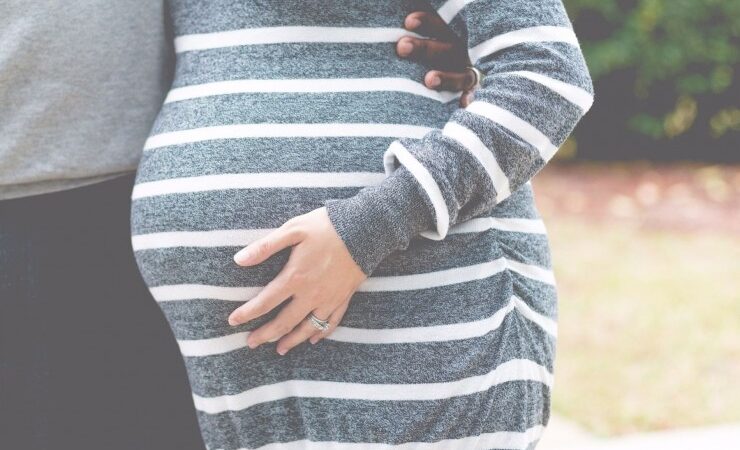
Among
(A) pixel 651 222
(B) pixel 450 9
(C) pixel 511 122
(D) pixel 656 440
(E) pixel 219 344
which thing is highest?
(B) pixel 450 9

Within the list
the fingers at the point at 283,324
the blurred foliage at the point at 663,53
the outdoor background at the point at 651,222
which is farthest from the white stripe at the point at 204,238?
the blurred foliage at the point at 663,53

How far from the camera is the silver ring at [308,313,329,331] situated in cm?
143

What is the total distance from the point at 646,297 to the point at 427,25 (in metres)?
3.32

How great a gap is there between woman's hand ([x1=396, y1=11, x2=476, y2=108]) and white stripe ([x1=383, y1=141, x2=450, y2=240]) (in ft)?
0.62

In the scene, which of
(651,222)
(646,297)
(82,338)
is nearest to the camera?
(82,338)

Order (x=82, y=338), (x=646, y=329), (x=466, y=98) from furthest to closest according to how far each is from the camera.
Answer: (x=646, y=329) → (x=82, y=338) → (x=466, y=98)

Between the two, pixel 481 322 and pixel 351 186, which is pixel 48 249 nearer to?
pixel 351 186

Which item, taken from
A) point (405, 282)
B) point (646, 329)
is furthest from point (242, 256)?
point (646, 329)

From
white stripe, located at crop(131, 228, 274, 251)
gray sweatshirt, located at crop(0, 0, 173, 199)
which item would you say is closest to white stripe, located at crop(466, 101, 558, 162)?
white stripe, located at crop(131, 228, 274, 251)

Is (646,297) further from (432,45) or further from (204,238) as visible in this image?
(204,238)

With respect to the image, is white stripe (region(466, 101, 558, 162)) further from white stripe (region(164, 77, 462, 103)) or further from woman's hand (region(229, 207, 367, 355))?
woman's hand (region(229, 207, 367, 355))

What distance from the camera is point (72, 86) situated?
1.58 m

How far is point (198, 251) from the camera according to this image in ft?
4.84

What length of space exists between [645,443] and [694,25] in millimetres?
4529
